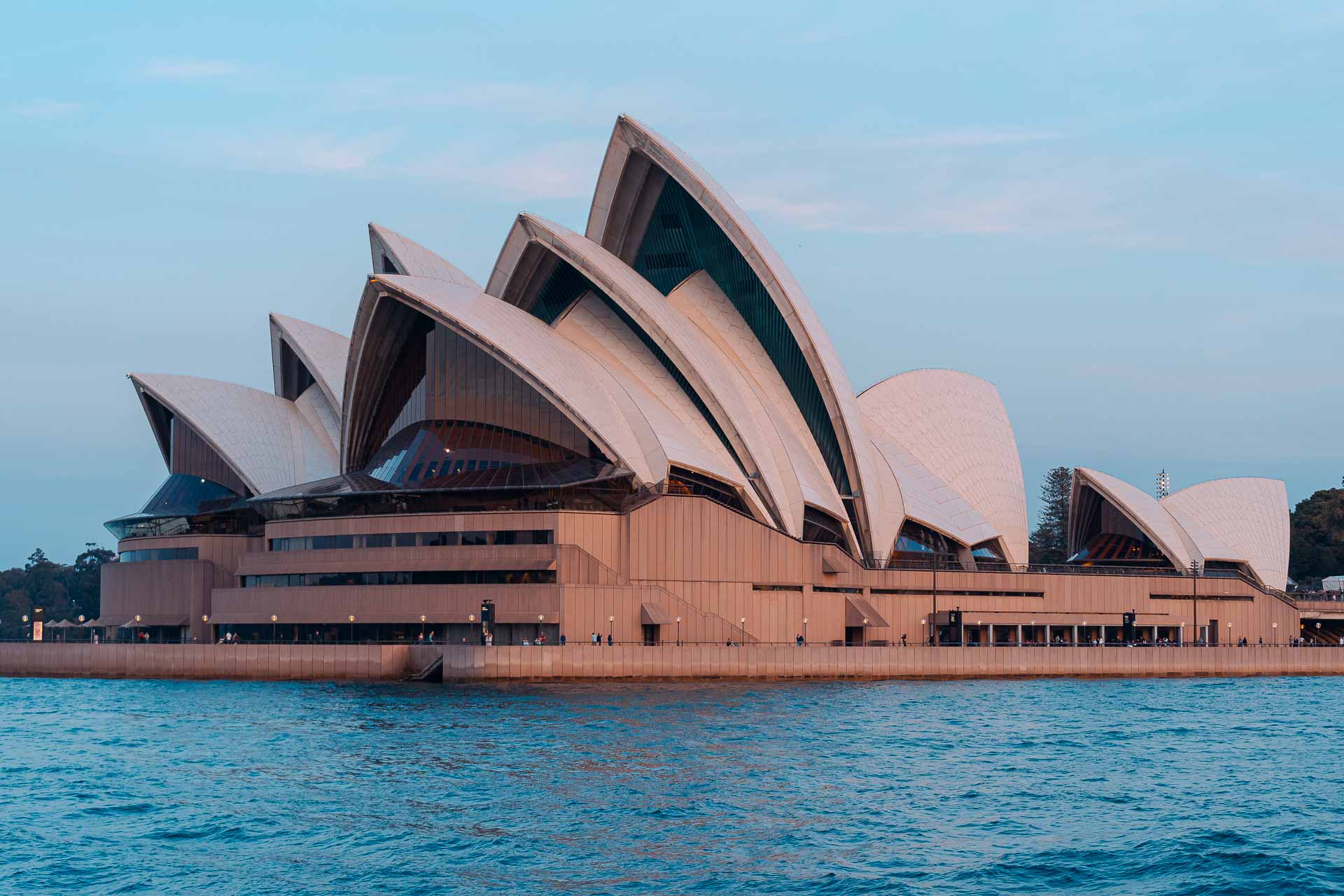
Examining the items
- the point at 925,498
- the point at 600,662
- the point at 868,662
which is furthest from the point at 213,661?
the point at 925,498

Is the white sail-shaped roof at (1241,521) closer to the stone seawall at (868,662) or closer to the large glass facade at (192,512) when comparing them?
the stone seawall at (868,662)

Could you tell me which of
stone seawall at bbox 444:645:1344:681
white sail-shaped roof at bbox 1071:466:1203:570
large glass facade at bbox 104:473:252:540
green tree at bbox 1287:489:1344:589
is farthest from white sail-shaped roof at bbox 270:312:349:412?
green tree at bbox 1287:489:1344:589

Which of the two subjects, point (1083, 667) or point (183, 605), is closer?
point (1083, 667)

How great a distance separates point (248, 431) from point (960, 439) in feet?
112

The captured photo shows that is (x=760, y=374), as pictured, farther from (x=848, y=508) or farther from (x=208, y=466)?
(x=208, y=466)

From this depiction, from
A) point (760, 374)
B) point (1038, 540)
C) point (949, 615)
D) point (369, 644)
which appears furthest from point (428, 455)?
point (1038, 540)

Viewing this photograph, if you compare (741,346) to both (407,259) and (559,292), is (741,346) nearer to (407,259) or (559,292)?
(559,292)

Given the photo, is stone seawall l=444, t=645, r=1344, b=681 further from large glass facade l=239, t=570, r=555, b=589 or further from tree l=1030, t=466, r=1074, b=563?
tree l=1030, t=466, r=1074, b=563

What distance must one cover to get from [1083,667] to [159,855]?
4595cm

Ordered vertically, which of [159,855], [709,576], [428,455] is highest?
[428,455]

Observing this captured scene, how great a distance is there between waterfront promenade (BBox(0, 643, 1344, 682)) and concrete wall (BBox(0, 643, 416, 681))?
38 millimetres

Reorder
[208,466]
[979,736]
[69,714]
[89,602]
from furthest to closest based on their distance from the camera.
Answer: [89,602], [208,466], [69,714], [979,736]

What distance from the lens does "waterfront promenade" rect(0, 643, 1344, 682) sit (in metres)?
52.8

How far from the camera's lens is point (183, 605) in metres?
68.1
